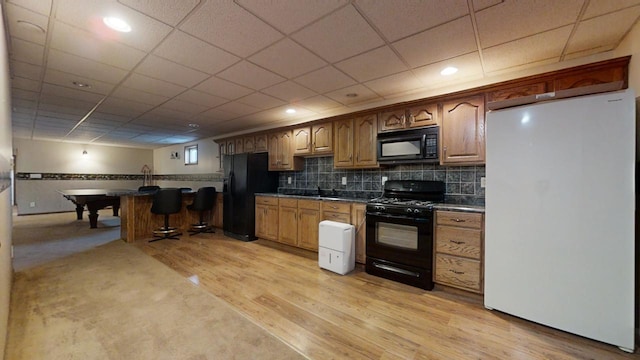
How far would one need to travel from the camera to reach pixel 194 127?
18.4 feet

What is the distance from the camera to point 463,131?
9.39ft

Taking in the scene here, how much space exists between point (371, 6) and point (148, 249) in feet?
14.8

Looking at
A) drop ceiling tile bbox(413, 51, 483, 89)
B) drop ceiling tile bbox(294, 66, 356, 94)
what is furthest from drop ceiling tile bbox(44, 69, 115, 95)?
drop ceiling tile bbox(413, 51, 483, 89)

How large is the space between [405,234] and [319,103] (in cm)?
225

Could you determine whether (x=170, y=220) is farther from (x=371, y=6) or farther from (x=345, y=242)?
(x=371, y=6)

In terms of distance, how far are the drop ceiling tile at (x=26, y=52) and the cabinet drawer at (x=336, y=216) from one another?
11.1ft

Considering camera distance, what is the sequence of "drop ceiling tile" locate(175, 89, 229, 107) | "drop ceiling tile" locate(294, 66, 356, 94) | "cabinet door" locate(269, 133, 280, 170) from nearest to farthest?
"drop ceiling tile" locate(294, 66, 356, 94) < "drop ceiling tile" locate(175, 89, 229, 107) < "cabinet door" locate(269, 133, 280, 170)

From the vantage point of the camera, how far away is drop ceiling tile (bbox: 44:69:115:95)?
110 inches

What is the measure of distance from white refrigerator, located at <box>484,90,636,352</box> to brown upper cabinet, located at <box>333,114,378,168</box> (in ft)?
5.11

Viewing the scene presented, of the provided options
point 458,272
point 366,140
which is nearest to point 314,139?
point 366,140

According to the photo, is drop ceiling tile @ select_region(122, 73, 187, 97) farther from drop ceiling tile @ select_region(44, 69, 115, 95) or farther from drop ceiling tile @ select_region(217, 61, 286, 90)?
drop ceiling tile @ select_region(217, 61, 286, 90)

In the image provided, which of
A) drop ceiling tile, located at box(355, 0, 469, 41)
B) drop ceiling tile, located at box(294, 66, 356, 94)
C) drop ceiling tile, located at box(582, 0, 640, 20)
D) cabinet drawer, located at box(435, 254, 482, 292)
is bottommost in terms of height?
cabinet drawer, located at box(435, 254, 482, 292)

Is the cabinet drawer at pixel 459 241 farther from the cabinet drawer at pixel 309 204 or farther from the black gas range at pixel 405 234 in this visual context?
the cabinet drawer at pixel 309 204

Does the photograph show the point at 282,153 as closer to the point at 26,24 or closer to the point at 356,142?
the point at 356,142
